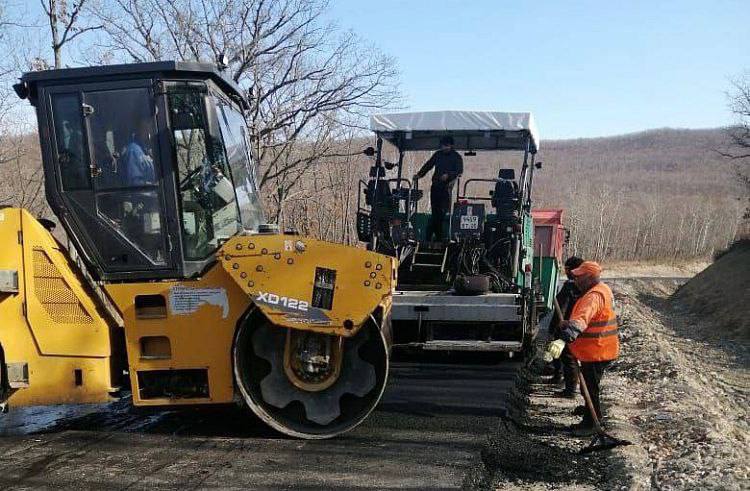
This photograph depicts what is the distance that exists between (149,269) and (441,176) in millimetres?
4831

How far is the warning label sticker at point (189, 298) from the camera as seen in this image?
4.97m

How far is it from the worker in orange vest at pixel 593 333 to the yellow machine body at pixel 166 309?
159 cm

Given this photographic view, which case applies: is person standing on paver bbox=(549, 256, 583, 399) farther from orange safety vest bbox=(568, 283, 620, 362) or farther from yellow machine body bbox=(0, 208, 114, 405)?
yellow machine body bbox=(0, 208, 114, 405)

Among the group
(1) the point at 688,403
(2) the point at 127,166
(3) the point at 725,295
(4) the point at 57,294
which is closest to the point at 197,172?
(2) the point at 127,166

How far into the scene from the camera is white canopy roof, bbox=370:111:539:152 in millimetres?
8500

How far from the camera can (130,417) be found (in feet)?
19.5

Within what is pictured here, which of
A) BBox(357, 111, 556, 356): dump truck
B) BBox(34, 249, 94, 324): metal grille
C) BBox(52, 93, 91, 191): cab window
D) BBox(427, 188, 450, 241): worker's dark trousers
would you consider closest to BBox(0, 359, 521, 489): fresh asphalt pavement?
BBox(34, 249, 94, 324): metal grille

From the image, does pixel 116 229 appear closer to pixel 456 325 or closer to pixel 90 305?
pixel 90 305

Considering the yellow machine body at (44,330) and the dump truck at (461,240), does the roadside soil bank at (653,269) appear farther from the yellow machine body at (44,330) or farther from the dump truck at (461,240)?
the yellow machine body at (44,330)

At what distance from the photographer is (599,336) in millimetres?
5461

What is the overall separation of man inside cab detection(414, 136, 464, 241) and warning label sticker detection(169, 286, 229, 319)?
4.52 meters

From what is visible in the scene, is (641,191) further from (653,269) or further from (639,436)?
(639,436)

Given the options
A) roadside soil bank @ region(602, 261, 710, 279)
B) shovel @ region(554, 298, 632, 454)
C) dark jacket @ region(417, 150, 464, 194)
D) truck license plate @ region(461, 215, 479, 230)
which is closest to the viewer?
shovel @ region(554, 298, 632, 454)

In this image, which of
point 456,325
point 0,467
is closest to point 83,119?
point 0,467
